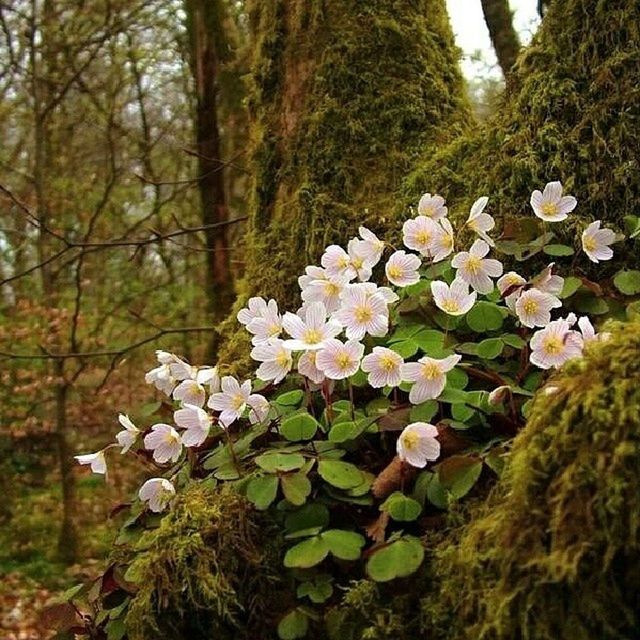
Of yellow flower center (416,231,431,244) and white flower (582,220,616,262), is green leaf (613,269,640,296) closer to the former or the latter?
white flower (582,220,616,262)

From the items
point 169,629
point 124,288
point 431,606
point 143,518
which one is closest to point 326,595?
point 431,606

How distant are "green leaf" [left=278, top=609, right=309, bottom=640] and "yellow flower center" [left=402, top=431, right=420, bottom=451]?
0.35 meters

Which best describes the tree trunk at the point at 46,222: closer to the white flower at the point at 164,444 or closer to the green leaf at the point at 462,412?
the white flower at the point at 164,444

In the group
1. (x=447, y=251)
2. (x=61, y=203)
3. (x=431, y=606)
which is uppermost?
(x=61, y=203)

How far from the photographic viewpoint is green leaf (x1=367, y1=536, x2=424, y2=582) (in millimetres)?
1169

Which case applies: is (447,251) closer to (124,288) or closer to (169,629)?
(169,629)

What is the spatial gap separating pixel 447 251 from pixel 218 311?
4660 mm

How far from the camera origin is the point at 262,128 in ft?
9.34

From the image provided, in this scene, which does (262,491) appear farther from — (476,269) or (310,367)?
(476,269)

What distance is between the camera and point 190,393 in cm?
174

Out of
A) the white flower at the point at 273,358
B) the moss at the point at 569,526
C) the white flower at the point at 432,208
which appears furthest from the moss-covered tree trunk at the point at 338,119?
the moss at the point at 569,526

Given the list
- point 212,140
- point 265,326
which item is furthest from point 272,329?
point 212,140

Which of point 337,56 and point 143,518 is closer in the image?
point 143,518

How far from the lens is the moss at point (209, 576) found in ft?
4.36
